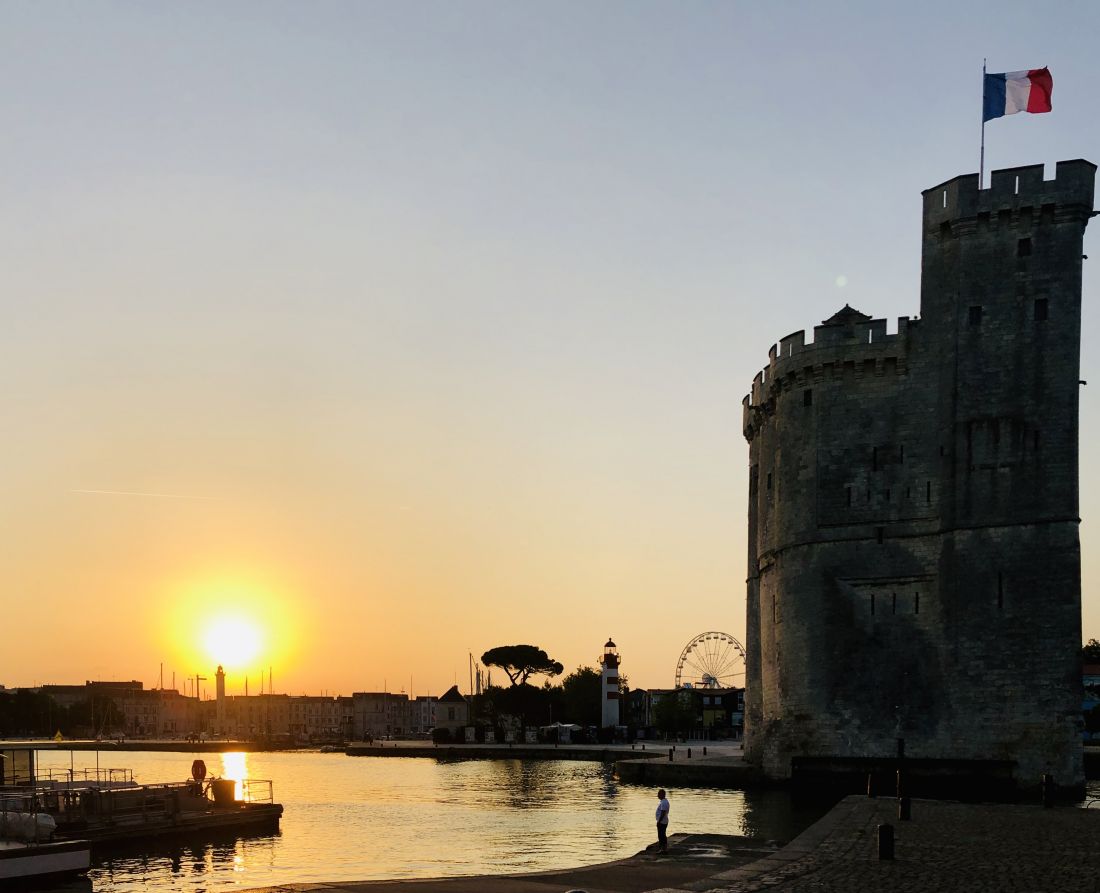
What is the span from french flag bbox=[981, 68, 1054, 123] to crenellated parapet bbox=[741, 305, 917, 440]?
8834 mm

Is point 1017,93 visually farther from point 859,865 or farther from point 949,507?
point 859,865

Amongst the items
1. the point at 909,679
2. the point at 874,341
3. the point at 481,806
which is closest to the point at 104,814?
the point at 481,806

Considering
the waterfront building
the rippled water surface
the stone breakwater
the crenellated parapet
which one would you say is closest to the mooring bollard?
the stone breakwater

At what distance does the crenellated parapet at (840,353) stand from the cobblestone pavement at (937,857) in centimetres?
2156

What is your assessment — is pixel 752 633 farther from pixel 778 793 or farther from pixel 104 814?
pixel 104 814

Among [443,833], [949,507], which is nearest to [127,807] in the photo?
[443,833]

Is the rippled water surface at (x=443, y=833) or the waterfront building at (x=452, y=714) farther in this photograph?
the waterfront building at (x=452, y=714)

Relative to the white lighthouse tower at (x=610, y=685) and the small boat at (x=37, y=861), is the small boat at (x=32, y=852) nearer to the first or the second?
the small boat at (x=37, y=861)

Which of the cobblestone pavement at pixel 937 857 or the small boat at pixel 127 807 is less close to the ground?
the cobblestone pavement at pixel 937 857

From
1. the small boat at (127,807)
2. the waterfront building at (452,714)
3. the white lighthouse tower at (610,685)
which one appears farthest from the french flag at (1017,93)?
the waterfront building at (452,714)

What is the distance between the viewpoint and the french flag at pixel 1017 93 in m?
47.0

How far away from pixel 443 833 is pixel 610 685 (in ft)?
294

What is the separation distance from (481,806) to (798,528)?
19.7 m

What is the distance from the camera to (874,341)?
2039 inches
